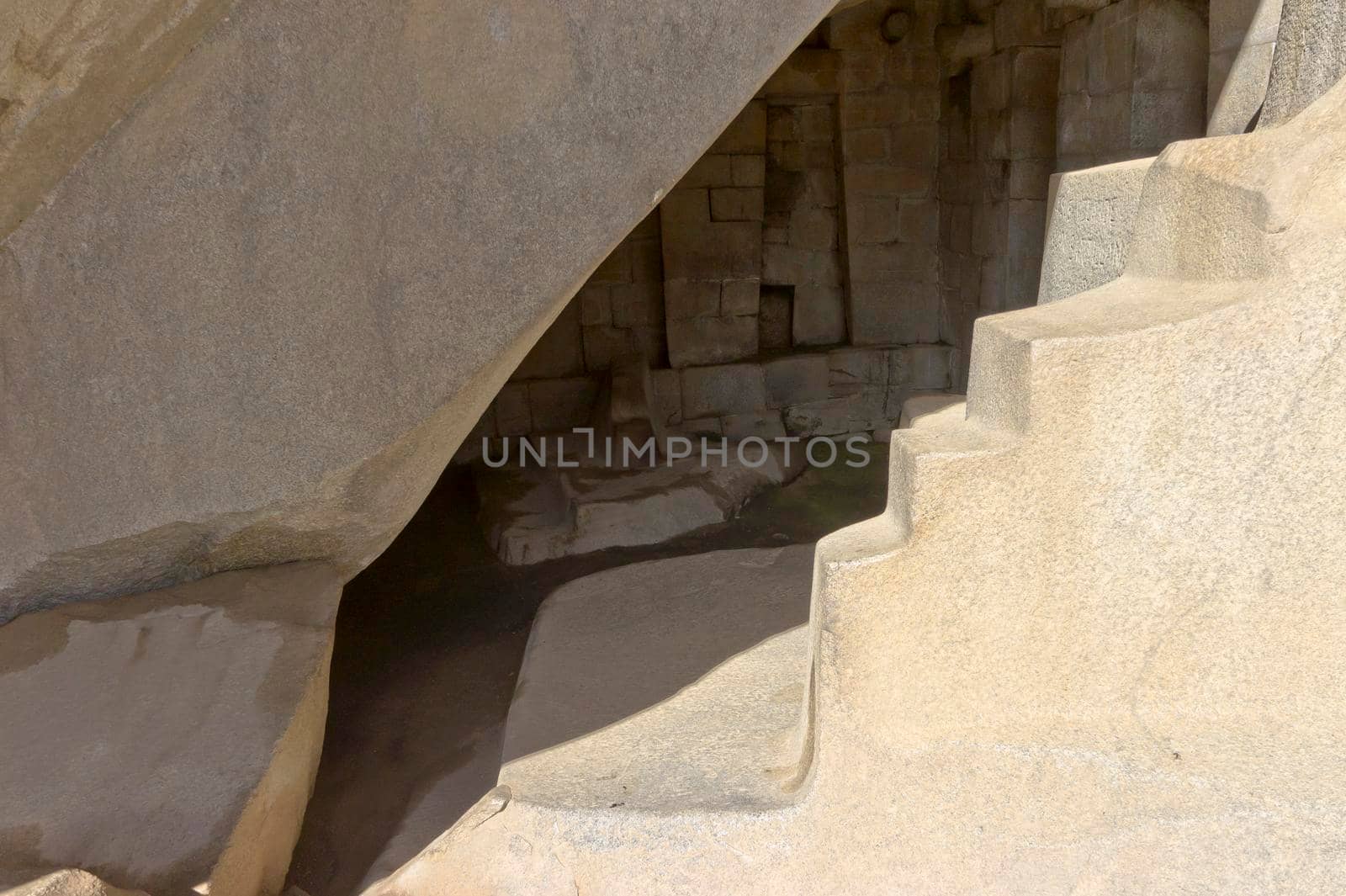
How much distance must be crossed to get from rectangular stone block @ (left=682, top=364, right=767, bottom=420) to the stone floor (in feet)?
2.87

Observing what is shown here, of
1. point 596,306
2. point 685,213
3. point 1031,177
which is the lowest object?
point 596,306

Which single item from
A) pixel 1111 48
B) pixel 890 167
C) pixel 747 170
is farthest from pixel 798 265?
pixel 1111 48

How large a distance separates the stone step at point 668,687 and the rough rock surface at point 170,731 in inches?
22.5

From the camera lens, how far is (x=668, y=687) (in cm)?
287

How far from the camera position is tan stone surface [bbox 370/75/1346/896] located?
167 centimetres

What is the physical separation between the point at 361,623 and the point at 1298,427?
355 cm

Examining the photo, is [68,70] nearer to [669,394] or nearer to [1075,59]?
[1075,59]

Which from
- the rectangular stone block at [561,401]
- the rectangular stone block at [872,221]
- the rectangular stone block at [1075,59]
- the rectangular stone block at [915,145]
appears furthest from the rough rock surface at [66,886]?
the rectangular stone block at [915,145]

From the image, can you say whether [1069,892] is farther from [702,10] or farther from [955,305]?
[955,305]

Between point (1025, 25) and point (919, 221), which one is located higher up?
point (1025, 25)

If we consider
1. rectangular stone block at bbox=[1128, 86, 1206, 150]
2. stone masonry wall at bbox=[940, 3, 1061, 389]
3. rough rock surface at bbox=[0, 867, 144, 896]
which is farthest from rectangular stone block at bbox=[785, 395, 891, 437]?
rough rock surface at bbox=[0, 867, 144, 896]

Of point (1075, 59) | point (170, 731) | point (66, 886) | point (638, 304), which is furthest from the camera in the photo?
point (638, 304)

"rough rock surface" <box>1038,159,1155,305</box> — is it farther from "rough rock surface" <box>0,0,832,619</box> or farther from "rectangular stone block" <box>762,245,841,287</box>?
"rectangular stone block" <box>762,245,841,287</box>

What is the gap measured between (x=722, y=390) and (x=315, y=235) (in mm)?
4613
